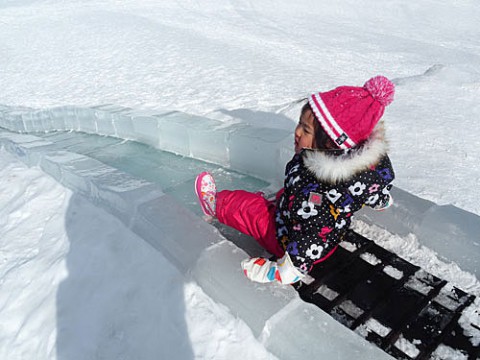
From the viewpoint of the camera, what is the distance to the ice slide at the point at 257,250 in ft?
4.95

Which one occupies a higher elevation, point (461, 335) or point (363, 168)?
point (363, 168)

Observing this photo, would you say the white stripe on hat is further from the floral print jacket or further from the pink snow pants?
the pink snow pants

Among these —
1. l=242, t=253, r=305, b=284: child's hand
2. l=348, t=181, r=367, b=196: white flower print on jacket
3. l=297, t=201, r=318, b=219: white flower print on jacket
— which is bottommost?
l=242, t=253, r=305, b=284: child's hand

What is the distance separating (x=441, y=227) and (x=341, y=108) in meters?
0.91

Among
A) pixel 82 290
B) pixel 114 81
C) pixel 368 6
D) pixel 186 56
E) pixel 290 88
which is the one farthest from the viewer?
pixel 368 6

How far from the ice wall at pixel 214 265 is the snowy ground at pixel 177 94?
0.06 m

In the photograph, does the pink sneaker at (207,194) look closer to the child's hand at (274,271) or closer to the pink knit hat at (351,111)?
the child's hand at (274,271)

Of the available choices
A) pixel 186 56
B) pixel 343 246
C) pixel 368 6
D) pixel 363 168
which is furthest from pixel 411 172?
pixel 368 6

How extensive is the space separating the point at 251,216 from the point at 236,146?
3.37ft

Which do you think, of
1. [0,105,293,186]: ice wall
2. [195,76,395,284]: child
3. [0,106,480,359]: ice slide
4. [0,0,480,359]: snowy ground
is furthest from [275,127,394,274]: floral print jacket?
[0,105,293,186]: ice wall

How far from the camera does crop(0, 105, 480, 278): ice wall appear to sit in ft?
6.52

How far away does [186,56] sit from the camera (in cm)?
613

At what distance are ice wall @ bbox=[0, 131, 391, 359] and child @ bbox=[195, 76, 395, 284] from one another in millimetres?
99

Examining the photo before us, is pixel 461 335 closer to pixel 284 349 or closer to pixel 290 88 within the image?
pixel 284 349
